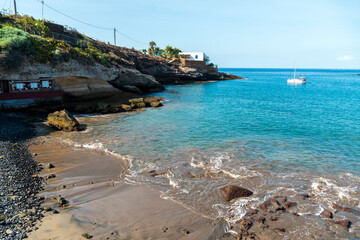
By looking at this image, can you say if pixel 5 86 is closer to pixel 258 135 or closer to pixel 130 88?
pixel 130 88

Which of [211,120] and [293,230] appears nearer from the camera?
[293,230]

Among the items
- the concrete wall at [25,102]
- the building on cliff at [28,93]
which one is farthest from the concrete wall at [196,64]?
the concrete wall at [25,102]

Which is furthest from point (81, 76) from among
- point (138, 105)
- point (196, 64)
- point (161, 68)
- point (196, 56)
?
point (196, 56)

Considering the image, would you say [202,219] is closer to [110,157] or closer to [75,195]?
[75,195]

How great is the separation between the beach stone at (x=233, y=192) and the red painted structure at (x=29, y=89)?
26.9 m

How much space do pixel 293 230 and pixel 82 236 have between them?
27.9 feet

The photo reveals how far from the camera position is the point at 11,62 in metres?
27.3

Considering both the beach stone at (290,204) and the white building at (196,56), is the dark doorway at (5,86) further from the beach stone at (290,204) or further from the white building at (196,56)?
the white building at (196,56)

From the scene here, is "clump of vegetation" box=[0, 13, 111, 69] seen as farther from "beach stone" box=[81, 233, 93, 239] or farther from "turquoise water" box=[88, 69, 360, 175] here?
"beach stone" box=[81, 233, 93, 239]

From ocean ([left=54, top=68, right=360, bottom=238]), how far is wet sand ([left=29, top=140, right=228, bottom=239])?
0.84m

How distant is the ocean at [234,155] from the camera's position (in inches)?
493

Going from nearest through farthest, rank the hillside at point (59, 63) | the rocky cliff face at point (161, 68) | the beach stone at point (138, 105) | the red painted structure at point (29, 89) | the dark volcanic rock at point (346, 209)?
the dark volcanic rock at point (346, 209), the red painted structure at point (29, 89), the hillside at point (59, 63), the beach stone at point (138, 105), the rocky cliff face at point (161, 68)

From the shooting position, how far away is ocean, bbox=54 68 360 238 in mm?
12531

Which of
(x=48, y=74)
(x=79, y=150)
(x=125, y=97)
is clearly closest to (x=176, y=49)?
(x=125, y=97)
